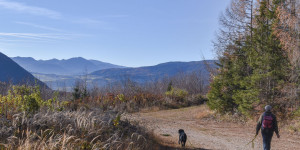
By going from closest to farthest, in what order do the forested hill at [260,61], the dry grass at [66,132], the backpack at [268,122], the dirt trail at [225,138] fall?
the dry grass at [66,132]
the backpack at [268,122]
the dirt trail at [225,138]
the forested hill at [260,61]

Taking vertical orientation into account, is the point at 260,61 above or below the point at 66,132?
above

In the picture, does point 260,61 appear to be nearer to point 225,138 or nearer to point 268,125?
point 225,138

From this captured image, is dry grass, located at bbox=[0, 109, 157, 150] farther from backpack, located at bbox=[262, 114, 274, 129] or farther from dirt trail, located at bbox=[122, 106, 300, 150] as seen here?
backpack, located at bbox=[262, 114, 274, 129]

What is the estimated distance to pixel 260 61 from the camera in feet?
56.6

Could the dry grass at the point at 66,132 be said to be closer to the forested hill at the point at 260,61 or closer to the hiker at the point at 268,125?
the hiker at the point at 268,125

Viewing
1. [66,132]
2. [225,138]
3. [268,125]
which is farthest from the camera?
[225,138]

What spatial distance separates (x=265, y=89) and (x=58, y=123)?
13.3 m

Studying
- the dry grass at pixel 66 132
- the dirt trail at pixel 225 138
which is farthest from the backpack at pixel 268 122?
the dry grass at pixel 66 132

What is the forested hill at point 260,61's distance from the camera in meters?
14.9

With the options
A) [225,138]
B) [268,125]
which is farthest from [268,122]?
[225,138]

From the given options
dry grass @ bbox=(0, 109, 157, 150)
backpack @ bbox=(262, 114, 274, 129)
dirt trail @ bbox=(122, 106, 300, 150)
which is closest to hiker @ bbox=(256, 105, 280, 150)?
backpack @ bbox=(262, 114, 274, 129)

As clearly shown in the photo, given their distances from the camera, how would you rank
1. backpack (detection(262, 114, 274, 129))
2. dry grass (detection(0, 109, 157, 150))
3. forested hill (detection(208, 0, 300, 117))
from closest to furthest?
dry grass (detection(0, 109, 157, 150)), backpack (detection(262, 114, 274, 129)), forested hill (detection(208, 0, 300, 117))

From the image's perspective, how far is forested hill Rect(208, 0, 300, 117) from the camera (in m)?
14.9

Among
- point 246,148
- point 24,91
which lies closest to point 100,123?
point 24,91
